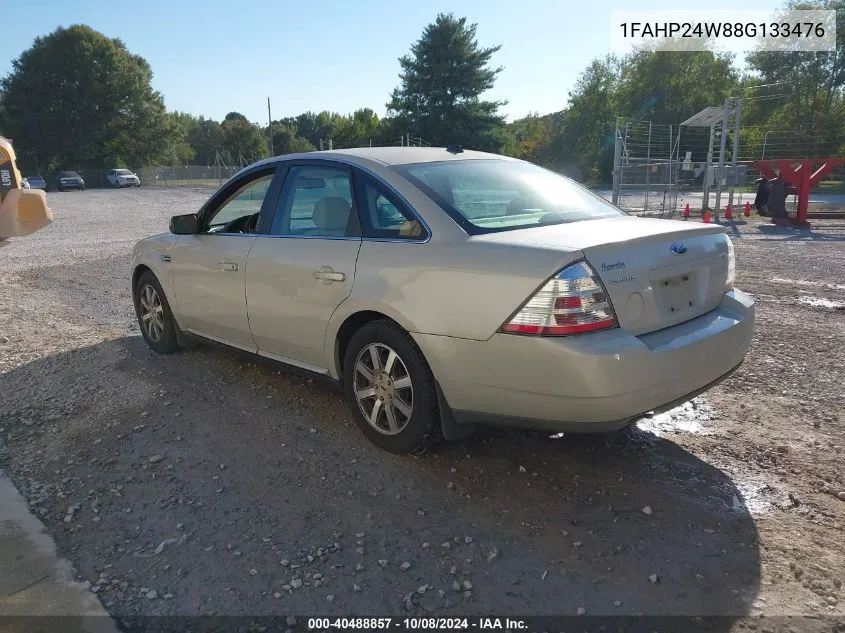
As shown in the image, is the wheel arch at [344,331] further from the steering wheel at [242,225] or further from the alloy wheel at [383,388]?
the steering wheel at [242,225]

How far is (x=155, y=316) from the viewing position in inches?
224

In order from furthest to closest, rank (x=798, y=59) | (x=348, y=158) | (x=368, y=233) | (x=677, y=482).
Answer: (x=798, y=59)
(x=348, y=158)
(x=368, y=233)
(x=677, y=482)

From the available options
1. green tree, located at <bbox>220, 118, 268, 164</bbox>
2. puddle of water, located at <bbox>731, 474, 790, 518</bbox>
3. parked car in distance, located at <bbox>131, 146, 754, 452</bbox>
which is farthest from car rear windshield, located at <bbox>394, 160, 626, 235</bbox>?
green tree, located at <bbox>220, 118, 268, 164</bbox>

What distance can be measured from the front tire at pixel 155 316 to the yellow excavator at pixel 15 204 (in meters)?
4.20

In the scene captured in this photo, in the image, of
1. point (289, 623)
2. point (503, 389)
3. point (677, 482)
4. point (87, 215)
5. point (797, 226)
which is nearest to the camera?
point (289, 623)

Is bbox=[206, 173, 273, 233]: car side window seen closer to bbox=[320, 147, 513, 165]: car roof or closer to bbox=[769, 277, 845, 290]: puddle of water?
bbox=[320, 147, 513, 165]: car roof

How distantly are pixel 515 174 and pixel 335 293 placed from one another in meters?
1.40

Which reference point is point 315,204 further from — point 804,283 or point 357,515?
point 804,283

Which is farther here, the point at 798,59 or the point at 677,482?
the point at 798,59

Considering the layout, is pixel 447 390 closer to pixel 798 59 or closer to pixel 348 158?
pixel 348 158

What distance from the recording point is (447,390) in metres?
3.34

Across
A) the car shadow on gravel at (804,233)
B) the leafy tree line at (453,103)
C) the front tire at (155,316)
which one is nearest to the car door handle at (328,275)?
the front tire at (155,316)

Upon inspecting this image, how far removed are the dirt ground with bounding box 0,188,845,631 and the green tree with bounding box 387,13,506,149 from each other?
4441 cm

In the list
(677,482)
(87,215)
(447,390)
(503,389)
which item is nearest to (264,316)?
(447,390)
